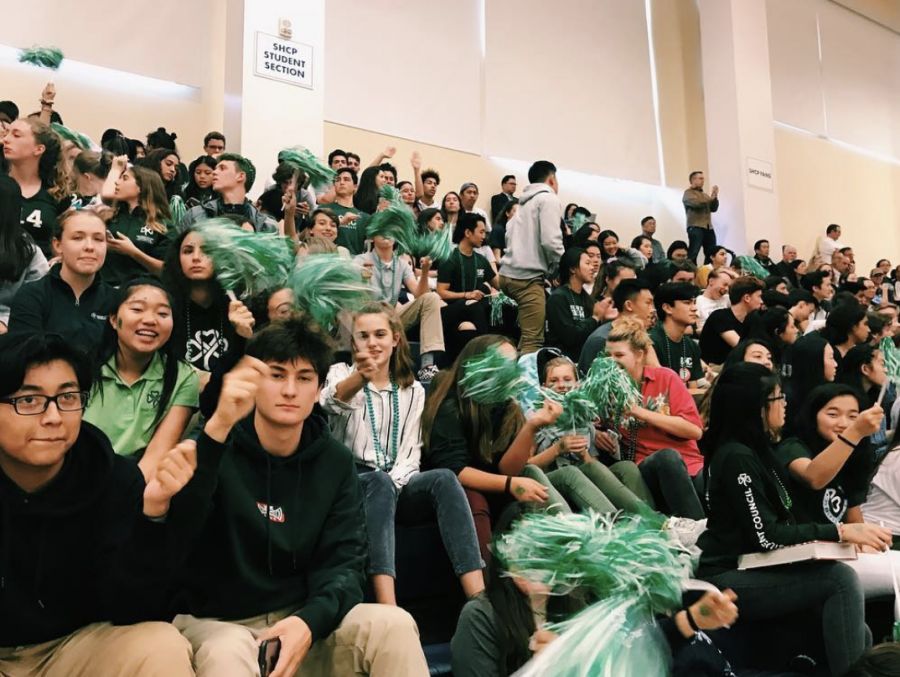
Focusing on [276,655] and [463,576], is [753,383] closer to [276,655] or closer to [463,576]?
[463,576]

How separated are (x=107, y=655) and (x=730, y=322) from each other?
4876 mm

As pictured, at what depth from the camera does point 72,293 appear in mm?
3217

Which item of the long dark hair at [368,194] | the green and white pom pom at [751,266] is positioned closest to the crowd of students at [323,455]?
the long dark hair at [368,194]

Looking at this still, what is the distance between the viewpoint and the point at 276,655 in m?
1.93

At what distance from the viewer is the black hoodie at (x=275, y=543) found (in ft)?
6.99

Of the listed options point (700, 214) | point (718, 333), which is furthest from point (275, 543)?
point (700, 214)

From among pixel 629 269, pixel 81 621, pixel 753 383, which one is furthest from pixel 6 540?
pixel 629 269

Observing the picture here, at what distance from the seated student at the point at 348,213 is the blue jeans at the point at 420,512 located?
9.71 feet

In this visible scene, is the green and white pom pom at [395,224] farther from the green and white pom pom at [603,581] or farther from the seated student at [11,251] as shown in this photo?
the green and white pom pom at [603,581]

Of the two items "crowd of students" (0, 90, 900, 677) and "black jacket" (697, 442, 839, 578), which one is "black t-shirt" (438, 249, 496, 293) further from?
"black jacket" (697, 442, 839, 578)

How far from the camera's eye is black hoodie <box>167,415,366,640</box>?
213 centimetres

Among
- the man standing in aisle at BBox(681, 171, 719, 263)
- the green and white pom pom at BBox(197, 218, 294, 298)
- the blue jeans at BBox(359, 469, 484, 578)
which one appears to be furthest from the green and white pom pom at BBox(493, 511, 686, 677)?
the man standing in aisle at BBox(681, 171, 719, 263)

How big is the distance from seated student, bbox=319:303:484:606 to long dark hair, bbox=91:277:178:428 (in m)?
0.56

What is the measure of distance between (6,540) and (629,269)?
457 cm
